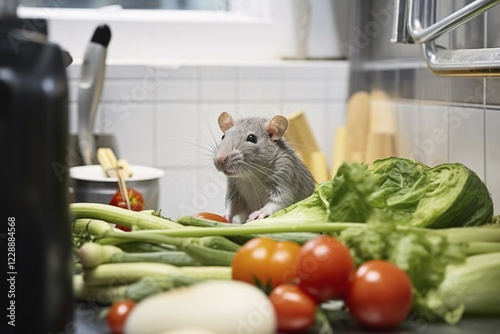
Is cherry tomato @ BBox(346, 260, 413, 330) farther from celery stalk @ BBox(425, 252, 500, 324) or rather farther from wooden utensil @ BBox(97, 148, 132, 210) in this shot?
wooden utensil @ BBox(97, 148, 132, 210)

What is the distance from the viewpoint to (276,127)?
4.09ft

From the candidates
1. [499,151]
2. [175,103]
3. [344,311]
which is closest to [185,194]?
[175,103]

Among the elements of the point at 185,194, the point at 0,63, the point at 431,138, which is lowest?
the point at 185,194

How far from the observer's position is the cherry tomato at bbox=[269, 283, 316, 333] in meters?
0.82

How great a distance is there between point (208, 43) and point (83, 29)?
38 cm

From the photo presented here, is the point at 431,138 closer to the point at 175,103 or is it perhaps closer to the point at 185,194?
the point at 185,194

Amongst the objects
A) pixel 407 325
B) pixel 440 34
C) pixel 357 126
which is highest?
pixel 440 34

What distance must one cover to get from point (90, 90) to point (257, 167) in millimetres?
1008

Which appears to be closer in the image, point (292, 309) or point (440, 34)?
point (292, 309)

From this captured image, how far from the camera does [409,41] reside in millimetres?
1698

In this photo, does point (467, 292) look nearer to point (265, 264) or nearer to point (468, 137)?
point (265, 264)

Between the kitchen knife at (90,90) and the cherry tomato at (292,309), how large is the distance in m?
1.35

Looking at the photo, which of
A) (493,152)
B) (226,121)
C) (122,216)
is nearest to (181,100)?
(493,152)

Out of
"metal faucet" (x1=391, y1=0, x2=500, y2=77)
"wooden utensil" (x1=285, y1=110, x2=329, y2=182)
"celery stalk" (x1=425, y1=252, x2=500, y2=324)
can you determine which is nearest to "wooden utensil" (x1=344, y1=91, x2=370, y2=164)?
"wooden utensil" (x1=285, y1=110, x2=329, y2=182)
